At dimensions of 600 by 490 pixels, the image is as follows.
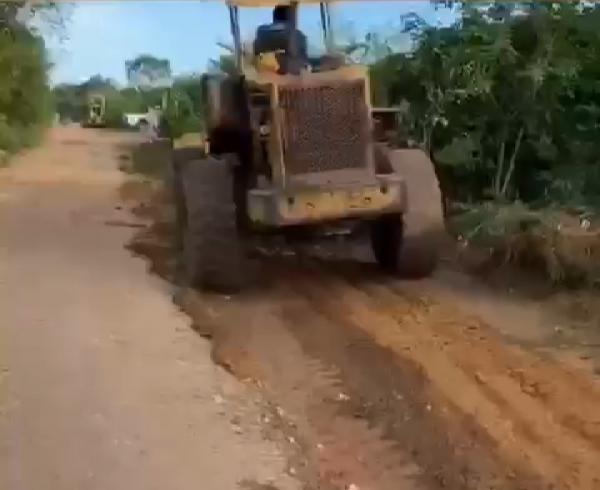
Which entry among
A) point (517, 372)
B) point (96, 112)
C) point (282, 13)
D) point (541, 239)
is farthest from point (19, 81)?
point (96, 112)

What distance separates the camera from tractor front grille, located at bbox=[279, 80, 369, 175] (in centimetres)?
895

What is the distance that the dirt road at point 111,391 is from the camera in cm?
522

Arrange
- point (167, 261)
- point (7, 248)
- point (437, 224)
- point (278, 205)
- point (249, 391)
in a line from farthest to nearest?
1. point (7, 248)
2. point (167, 261)
3. point (437, 224)
4. point (278, 205)
5. point (249, 391)

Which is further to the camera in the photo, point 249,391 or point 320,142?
point 320,142

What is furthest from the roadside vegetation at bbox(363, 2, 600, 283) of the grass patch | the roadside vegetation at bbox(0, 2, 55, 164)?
the roadside vegetation at bbox(0, 2, 55, 164)

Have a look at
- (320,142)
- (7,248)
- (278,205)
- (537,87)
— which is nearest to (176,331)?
(278,205)

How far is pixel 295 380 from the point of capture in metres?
6.73

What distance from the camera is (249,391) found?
6.48 m

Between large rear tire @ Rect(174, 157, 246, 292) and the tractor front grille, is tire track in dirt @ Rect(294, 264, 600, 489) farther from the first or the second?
the tractor front grille

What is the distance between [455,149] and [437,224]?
2867 mm

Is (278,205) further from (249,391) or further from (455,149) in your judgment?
(455,149)

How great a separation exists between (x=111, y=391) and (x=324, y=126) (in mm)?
3408

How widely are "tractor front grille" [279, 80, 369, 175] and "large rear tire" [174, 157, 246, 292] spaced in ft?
2.09

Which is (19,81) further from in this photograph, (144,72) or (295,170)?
(144,72)
